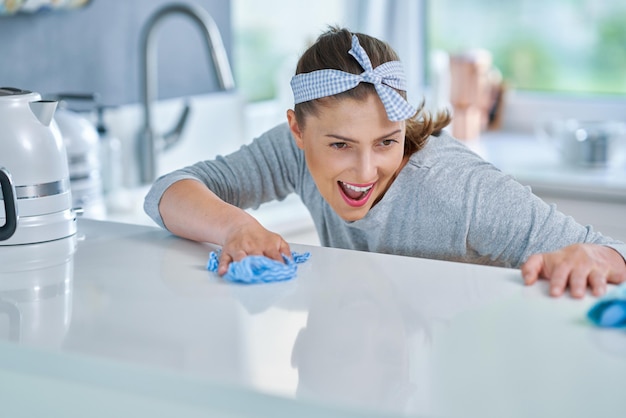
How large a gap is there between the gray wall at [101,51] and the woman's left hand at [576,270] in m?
1.65

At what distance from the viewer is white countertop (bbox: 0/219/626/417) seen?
87 centimetres

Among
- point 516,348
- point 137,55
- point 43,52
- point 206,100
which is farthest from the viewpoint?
point 206,100

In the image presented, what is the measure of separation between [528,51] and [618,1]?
36 cm

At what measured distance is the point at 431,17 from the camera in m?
3.69

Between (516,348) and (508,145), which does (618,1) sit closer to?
(508,145)

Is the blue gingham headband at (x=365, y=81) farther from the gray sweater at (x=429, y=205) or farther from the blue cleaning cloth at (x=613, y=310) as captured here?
the blue cleaning cloth at (x=613, y=310)

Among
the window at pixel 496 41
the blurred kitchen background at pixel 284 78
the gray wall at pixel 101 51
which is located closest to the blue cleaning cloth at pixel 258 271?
the blurred kitchen background at pixel 284 78

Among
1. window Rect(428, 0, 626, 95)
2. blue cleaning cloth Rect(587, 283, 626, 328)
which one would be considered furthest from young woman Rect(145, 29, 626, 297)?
window Rect(428, 0, 626, 95)

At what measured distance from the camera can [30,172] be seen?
142 cm

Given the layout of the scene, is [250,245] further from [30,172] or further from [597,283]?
[597,283]

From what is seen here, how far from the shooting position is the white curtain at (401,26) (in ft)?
11.8

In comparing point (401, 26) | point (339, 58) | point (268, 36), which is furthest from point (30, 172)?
point (401, 26)

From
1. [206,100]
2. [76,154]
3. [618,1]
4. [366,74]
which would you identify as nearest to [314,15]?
[206,100]

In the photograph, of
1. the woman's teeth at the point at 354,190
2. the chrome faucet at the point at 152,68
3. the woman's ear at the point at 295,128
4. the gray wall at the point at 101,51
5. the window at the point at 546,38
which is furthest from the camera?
the window at the point at 546,38
